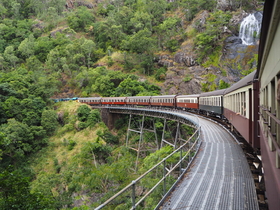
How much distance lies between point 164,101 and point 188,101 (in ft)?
13.5

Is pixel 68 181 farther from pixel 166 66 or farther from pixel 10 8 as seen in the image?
pixel 10 8

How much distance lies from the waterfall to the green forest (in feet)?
10.8

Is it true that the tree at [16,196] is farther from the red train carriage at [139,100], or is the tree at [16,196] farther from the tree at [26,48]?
the tree at [26,48]

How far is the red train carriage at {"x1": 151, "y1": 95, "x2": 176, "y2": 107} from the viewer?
2536cm

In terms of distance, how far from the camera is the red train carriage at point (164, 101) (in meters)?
25.4

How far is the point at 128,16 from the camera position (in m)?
59.2

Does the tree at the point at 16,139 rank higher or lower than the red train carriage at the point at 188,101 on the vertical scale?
lower

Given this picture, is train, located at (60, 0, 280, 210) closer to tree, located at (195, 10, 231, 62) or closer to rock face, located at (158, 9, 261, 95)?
rock face, located at (158, 9, 261, 95)

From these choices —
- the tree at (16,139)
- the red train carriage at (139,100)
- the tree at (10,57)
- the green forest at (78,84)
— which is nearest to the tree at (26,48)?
the green forest at (78,84)

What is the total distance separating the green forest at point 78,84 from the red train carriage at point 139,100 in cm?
382

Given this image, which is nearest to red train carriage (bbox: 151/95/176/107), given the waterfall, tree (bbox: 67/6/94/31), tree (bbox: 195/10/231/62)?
tree (bbox: 195/10/231/62)

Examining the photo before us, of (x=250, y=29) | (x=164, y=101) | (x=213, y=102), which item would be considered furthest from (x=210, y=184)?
(x=250, y=29)

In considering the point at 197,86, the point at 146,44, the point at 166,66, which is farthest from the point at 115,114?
the point at 146,44

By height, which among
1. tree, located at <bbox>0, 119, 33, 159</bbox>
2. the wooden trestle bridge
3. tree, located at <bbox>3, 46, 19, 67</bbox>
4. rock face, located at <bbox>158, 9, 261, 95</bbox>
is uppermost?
tree, located at <bbox>3, 46, 19, 67</bbox>
